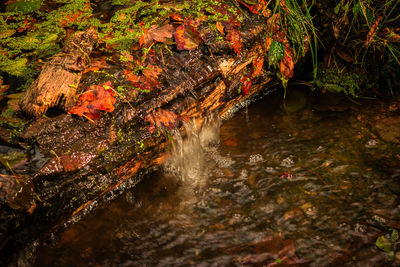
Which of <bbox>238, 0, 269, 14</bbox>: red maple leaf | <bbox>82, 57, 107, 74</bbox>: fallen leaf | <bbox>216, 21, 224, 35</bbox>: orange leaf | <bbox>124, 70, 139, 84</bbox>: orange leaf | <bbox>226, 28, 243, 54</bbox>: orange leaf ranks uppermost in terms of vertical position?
<bbox>238, 0, 269, 14</bbox>: red maple leaf

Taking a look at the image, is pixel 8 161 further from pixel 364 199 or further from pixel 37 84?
Answer: pixel 364 199

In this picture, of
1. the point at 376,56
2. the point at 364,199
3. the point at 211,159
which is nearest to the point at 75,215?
the point at 211,159

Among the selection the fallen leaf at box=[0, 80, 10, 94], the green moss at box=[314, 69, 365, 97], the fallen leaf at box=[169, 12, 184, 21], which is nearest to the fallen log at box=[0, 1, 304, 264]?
the fallen leaf at box=[169, 12, 184, 21]

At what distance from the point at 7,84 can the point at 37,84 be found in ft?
2.63

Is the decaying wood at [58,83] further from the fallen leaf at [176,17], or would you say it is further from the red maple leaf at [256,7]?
the red maple leaf at [256,7]

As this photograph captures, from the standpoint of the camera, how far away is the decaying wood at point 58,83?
204 cm

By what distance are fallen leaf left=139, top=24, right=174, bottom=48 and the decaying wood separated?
21.3 inches

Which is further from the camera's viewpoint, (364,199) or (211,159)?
(211,159)

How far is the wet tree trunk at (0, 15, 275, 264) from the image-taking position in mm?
1844

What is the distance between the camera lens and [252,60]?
2838 millimetres

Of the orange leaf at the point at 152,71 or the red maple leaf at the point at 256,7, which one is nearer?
the orange leaf at the point at 152,71

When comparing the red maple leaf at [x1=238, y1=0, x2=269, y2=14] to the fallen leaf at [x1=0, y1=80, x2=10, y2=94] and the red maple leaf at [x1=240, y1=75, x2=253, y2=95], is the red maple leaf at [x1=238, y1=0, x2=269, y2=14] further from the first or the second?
the fallen leaf at [x1=0, y1=80, x2=10, y2=94]

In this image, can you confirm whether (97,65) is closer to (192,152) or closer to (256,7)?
(192,152)

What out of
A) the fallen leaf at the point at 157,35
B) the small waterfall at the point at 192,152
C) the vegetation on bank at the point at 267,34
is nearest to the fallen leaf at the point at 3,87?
the vegetation on bank at the point at 267,34
